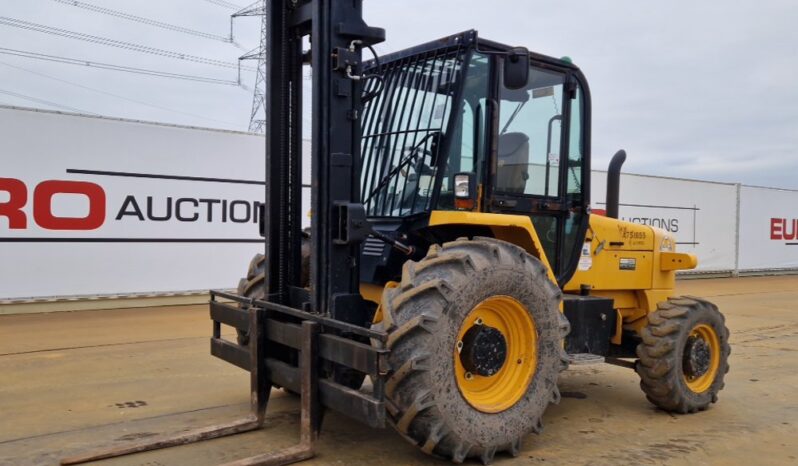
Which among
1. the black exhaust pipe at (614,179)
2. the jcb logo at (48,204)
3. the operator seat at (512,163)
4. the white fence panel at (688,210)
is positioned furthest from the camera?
the white fence panel at (688,210)

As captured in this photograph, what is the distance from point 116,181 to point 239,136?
7.39 feet

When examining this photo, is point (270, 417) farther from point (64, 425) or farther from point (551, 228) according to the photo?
point (551, 228)

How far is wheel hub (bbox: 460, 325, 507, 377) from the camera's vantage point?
427 centimetres

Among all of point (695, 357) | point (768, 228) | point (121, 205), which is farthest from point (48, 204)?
point (768, 228)

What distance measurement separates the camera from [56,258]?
10664 millimetres

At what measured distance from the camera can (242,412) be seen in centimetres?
542

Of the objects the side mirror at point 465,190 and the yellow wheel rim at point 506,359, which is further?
the side mirror at point 465,190

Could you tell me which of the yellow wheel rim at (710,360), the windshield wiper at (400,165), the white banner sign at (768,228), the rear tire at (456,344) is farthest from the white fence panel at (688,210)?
the rear tire at (456,344)

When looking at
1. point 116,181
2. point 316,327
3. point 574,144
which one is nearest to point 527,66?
point 574,144

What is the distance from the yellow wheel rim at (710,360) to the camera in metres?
5.80

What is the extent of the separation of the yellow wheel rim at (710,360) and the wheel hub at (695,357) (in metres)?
0.04

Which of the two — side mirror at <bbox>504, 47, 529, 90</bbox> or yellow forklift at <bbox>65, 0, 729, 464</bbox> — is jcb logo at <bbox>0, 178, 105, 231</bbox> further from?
side mirror at <bbox>504, 47, 529, 90</bbox>

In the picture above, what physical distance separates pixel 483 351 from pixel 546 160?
1838 mm

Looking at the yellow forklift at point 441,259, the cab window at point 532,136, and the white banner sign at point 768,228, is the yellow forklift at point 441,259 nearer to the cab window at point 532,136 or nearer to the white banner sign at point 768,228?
the cab window at point 532,136
